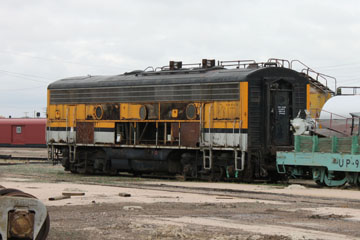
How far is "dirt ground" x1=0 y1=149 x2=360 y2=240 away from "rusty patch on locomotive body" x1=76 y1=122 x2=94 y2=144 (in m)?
8.30

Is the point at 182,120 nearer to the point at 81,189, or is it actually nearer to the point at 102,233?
the point at 81,189

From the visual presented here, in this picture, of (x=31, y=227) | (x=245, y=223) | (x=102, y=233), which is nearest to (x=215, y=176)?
(x=245, y=223)

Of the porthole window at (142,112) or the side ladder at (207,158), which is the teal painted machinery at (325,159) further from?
the porthole window at (142,112)

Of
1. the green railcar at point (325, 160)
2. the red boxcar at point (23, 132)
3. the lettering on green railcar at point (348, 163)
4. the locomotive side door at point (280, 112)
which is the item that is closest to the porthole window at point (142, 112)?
the locomotive side door at point (280, 112)

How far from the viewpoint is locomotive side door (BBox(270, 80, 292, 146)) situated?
25781 millimetres

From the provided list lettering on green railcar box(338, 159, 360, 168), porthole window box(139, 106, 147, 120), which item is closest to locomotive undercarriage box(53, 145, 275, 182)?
porthole window box(139, 106, 147, 120)

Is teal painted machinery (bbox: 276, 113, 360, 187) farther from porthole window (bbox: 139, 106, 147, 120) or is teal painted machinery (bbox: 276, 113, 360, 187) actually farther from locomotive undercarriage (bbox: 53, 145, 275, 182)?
porthole window (bbox: 139, 106, 147, 120)

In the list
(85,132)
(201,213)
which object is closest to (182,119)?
(85,132)

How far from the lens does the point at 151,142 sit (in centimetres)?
2858

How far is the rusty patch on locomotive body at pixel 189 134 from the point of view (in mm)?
26583

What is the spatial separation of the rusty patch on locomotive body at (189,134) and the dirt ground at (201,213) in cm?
465

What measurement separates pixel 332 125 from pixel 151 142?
7937 mm

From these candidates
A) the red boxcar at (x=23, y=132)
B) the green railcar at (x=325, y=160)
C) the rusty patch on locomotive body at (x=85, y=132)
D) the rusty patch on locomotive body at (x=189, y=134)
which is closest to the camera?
the green railcar at (x=325, y=160)

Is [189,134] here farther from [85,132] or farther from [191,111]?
[85,132]
